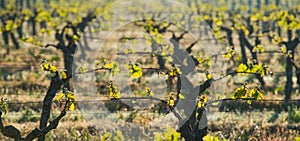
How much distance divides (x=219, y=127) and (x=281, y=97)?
12.3ft

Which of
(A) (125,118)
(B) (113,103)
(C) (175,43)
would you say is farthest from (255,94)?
(C) (175,43)

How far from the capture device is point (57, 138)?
330 inches

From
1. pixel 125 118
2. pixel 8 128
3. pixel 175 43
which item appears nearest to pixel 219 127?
pixel 125 118

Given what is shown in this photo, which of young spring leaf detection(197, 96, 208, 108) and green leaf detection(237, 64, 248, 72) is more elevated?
green leaf detection(237, 64, 248, 72)

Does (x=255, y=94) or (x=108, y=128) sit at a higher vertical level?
(x=255, y=94)

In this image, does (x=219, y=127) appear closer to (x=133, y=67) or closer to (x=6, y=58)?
(x=133, y=67)

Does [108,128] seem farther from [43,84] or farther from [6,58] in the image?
[6,58]

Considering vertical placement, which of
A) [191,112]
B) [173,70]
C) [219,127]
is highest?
[173,70]

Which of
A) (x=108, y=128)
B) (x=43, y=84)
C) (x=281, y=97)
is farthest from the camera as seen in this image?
(x=43, y=84)

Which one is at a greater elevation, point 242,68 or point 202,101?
point 242,68

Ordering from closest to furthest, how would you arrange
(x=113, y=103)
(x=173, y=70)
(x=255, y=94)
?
(x=255, y=94)
(x=173, y=70)
(x=113, y=103)

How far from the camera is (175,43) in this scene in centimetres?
1455

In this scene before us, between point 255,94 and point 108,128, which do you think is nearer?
point 255,94

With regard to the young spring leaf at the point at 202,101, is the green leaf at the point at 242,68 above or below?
above
